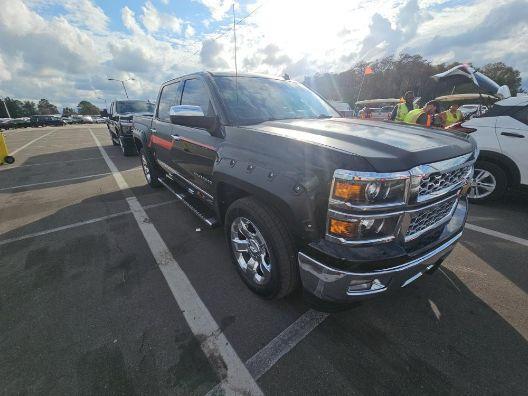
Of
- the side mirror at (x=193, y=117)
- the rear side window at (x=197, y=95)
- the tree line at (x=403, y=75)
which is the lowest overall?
the side mirror at (x=193, y=117)

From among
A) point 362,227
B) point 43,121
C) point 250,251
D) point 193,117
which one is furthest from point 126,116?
point 43,121

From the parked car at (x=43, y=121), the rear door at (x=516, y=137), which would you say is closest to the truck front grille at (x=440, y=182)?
the rear door at (x=516, y=137)

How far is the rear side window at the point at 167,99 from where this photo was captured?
12.9 ft

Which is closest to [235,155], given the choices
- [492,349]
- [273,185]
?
[273,185]

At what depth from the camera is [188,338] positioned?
2.10 metres

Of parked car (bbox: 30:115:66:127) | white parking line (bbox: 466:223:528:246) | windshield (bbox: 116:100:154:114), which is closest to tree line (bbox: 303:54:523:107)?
windshield (bbox: 116:100:154:114)

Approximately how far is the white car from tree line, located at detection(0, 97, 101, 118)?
237ft

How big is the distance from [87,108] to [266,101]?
133 metres

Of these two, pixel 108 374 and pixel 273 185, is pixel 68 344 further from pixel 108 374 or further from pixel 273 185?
pixel 273 185

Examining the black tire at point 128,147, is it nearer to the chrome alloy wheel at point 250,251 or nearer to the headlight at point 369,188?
the chrome alloy wheel at point 250,251

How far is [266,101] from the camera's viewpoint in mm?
2973

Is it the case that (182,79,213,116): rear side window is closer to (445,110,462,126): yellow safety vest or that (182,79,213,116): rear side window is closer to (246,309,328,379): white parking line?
(246,309,328,379): white parking line

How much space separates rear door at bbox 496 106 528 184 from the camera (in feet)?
13.6

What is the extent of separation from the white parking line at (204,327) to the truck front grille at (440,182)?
1635mm
